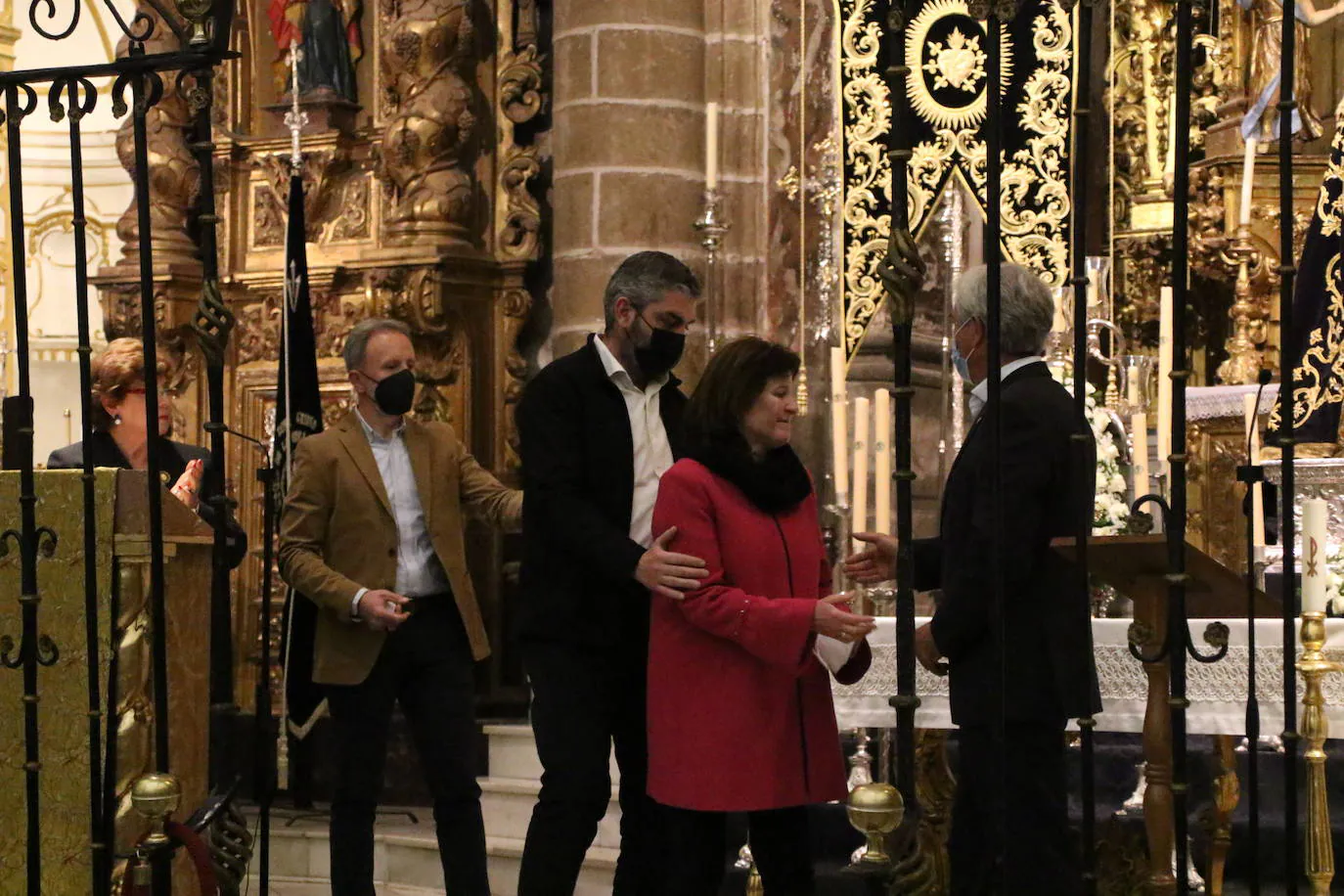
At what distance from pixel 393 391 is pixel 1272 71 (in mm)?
4299

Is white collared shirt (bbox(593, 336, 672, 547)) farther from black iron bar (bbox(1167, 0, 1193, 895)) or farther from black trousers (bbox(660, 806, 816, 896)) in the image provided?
black iron bar (bbox(1167, 0, 1193, 895))

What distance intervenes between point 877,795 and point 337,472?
2.64 metres

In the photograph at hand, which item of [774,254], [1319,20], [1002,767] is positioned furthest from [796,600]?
[1319,20]

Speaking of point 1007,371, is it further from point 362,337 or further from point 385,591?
point 362,337

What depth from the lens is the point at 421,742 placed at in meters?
5.37

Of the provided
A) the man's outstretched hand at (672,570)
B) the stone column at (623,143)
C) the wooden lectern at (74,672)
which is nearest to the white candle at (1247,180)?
the stone column at (623,143)

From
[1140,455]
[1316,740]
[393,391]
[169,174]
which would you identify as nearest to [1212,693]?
[1316,740]

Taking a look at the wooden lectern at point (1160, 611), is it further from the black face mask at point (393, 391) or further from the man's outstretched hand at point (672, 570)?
the black face mask at point (393, 391)

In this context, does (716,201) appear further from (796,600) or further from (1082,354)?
(1082,354)

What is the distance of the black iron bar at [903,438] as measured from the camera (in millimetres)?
3162

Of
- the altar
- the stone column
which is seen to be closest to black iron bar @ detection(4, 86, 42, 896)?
the altar

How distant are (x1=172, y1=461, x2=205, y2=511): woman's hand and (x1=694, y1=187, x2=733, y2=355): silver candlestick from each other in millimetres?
2138

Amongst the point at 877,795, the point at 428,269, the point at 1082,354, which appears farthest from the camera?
the point at 428,269

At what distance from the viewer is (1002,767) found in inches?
131
